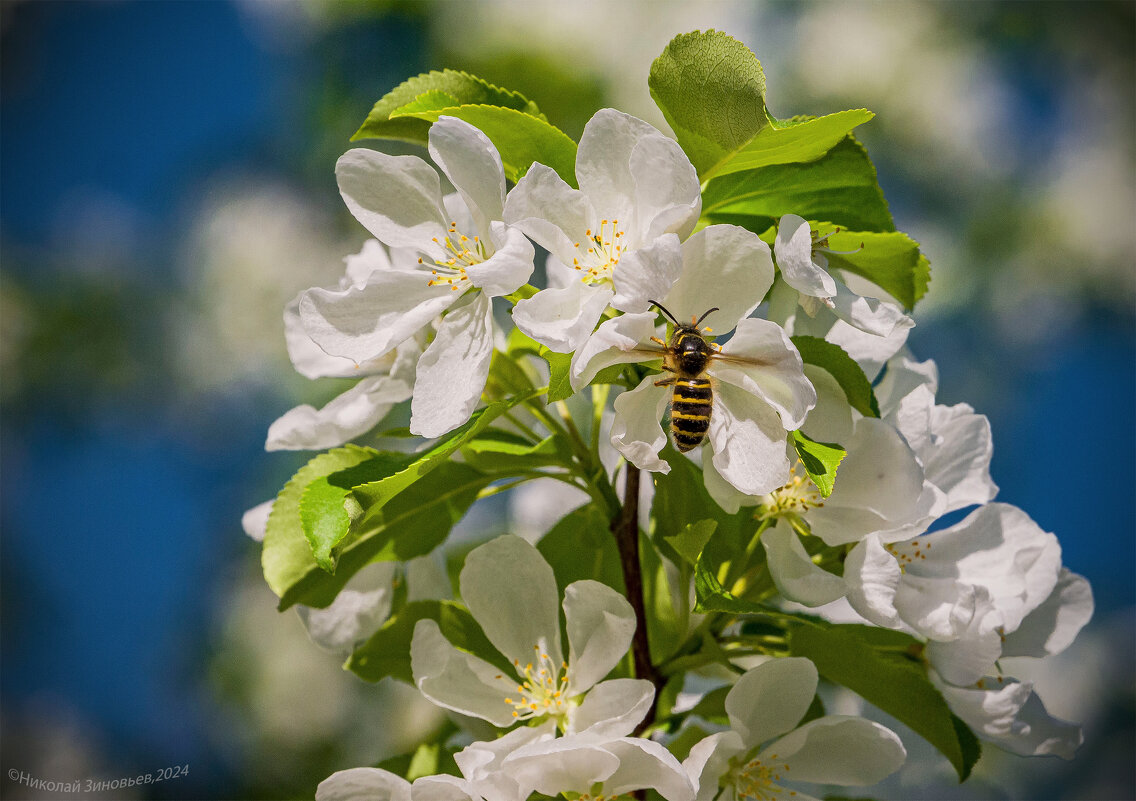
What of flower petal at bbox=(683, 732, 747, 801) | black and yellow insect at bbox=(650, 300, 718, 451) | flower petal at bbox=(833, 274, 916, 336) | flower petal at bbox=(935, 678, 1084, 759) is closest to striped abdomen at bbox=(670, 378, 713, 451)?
black and yellow insect at bbox=(650, 300, 718, 451)

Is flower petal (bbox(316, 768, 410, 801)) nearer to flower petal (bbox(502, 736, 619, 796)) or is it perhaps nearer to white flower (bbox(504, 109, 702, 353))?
flower petal (bbox(502, 736, 619, 796))

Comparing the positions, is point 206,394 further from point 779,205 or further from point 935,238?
point 779,205

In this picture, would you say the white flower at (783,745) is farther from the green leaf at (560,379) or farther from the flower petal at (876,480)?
the green leaf at (560,379)

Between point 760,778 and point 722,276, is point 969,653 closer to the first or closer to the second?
point 760,778

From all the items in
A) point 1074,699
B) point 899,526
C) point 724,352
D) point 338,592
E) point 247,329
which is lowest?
point 1074,699

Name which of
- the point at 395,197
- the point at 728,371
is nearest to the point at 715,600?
the point at 728,371

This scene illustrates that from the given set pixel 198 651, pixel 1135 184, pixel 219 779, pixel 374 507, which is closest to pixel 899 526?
pixel 374 507

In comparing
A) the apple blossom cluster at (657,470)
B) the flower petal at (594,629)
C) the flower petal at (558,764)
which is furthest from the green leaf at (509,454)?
the flower petal at (558,764)
